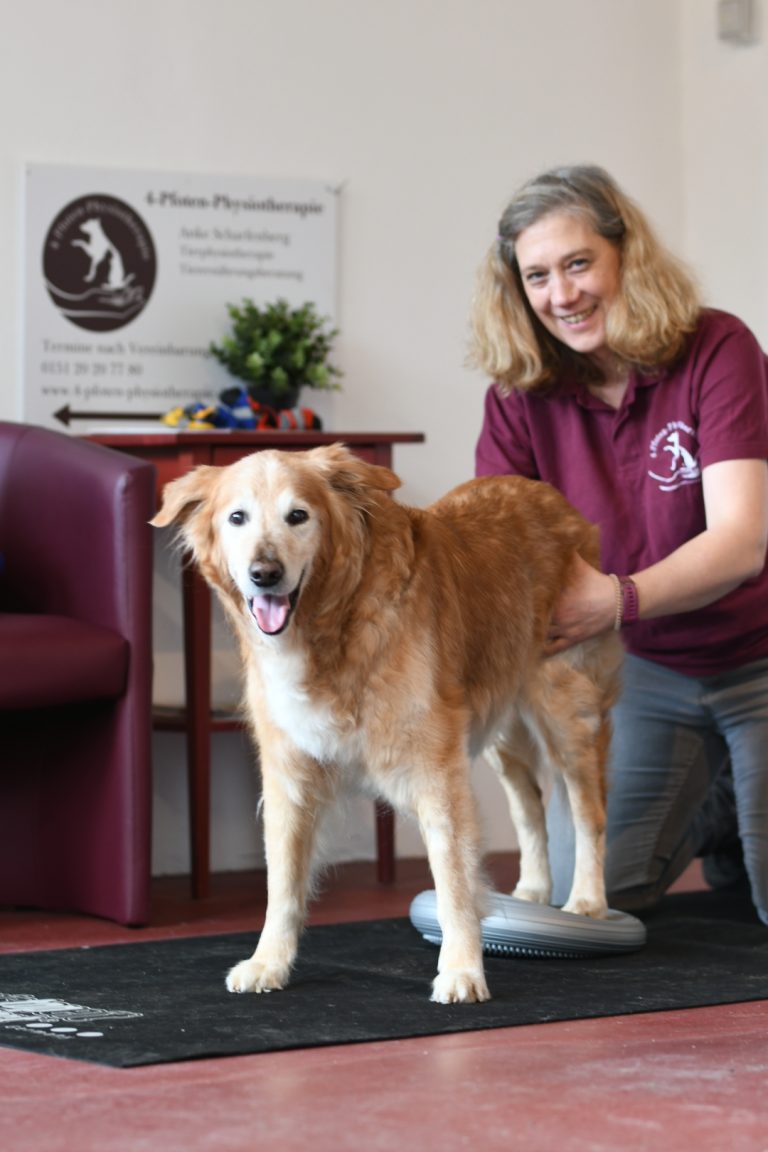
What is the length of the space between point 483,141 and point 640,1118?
126 inches

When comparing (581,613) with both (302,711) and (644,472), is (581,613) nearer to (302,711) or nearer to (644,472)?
(644,472)

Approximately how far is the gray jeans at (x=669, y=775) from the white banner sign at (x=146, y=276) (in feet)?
4.80

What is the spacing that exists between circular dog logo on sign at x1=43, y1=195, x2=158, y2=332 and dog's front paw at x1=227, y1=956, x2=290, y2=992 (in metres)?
1.95

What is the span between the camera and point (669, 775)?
3176mm

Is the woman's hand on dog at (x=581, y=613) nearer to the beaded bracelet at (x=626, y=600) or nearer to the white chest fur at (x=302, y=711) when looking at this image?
the beaded bracelet at (x=626, y=600)

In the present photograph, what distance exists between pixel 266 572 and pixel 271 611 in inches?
3.4

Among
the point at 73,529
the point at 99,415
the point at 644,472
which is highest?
the point at 99,415

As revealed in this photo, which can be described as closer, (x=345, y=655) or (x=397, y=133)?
(x=345, y=655)

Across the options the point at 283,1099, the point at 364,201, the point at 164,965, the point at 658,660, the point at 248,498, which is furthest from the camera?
the point at 364,201

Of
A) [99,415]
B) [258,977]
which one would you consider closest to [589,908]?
[258,977]

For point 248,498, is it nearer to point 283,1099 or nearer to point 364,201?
point 283,1099

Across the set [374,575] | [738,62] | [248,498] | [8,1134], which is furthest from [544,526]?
[738,62]

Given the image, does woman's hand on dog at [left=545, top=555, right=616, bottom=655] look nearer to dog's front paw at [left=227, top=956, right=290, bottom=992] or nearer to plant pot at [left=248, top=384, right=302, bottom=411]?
dog's front paw at [left=227, top=956, right=290, bottom=992]

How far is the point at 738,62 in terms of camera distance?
14.5 feet
